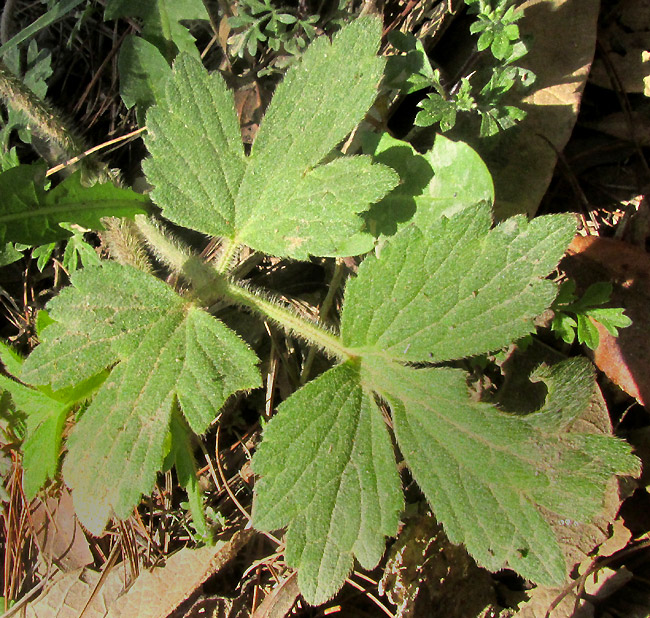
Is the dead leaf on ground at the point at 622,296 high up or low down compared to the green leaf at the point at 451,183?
down

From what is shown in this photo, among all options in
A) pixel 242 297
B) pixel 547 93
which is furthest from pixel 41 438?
pixel 547 93

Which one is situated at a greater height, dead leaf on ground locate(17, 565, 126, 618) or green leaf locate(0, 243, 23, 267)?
green leaf locate(0, 243, 23, 267)

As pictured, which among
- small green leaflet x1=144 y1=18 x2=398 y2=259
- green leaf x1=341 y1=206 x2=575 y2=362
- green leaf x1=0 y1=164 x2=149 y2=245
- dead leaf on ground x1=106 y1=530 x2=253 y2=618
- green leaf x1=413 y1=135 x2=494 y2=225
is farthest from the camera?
dead leaf on ground x1=106 y1=530 x2=253 y2=618

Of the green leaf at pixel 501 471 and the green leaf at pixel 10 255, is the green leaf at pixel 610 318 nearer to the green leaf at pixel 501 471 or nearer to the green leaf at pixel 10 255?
the green leaf at pixel 501 471

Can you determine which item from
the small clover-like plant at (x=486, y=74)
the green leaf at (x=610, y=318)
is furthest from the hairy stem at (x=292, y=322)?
the green leaf at (x=610, y=318)

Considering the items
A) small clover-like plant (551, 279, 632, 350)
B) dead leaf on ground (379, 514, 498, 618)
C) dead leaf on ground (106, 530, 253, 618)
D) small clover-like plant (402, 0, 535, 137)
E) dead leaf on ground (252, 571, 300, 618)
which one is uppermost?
small clover-like plant (402, 0, 535, 137)

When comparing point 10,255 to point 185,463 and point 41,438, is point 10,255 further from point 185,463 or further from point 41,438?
point 185,463

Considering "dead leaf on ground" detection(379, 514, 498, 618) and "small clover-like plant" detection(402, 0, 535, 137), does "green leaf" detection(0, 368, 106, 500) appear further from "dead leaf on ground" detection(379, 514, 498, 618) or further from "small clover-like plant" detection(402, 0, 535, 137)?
"small clover-like plant" detection(402, 0, 535, 137)

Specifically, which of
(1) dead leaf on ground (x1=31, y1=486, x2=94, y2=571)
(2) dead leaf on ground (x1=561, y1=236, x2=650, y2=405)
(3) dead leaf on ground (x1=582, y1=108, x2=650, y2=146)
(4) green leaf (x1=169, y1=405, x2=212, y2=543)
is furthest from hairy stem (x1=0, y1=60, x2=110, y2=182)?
(3) dead leaf on ground (x1=582, y1=108, x2=650, y2=146)
